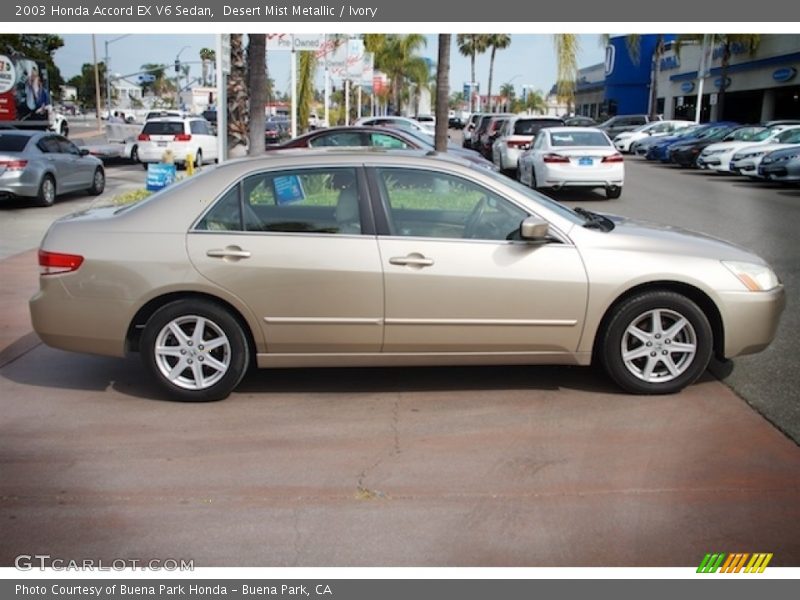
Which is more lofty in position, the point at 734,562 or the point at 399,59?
the point at 399,59

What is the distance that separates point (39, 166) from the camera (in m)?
15.3

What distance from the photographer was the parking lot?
3.64m

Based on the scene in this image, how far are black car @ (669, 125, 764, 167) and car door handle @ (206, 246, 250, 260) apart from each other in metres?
24.2

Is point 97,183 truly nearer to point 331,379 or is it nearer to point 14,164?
point 14,164

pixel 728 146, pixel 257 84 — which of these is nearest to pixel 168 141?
pixel 257 84

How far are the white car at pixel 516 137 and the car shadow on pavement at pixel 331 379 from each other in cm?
1580

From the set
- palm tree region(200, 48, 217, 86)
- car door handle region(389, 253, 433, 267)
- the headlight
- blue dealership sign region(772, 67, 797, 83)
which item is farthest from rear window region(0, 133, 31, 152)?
palm tree region(200, 48, 217, 86)

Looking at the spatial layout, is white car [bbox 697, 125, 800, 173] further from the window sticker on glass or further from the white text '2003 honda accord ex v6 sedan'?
the window sticker on glass

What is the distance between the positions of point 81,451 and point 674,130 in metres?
35.5

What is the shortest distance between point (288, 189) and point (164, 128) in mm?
21632

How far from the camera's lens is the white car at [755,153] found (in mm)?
21672

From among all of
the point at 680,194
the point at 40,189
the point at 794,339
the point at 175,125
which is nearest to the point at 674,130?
the point at 680,194

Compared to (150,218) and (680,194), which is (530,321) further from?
(680,194)

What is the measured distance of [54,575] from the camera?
11.3 feet
